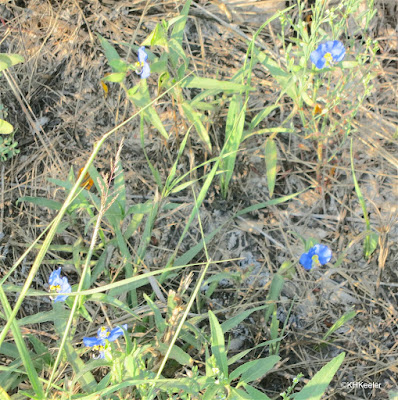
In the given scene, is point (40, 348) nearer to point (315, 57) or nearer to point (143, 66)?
point (143, 66)

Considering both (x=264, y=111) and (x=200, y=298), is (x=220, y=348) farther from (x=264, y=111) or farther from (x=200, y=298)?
(x=264, y=111)

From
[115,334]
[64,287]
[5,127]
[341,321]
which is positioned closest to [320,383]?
[341,321]

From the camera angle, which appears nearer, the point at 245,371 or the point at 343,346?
the point at 245,371

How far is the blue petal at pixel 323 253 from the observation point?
1.77 metres

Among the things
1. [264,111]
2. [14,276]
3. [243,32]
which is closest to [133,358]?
[14,276]

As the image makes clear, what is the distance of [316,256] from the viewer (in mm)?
1787

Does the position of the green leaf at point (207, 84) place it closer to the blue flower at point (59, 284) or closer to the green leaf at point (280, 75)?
the green leaf at point (280, 75)

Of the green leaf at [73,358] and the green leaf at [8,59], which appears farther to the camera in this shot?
the green leaf at [8,59]

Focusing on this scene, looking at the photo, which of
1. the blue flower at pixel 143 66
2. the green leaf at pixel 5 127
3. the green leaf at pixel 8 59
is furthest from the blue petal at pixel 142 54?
the green leaf at pixel 5 127

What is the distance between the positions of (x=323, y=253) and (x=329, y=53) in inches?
31.0

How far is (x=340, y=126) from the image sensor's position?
2059mm

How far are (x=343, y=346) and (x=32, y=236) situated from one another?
4.33 ft

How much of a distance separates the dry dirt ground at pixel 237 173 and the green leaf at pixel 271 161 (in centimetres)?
9

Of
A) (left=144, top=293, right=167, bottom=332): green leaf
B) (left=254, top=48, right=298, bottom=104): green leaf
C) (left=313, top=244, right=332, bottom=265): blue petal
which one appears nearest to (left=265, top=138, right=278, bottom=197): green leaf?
(left=254, top=48, right=298, bottom=104): green leaf
